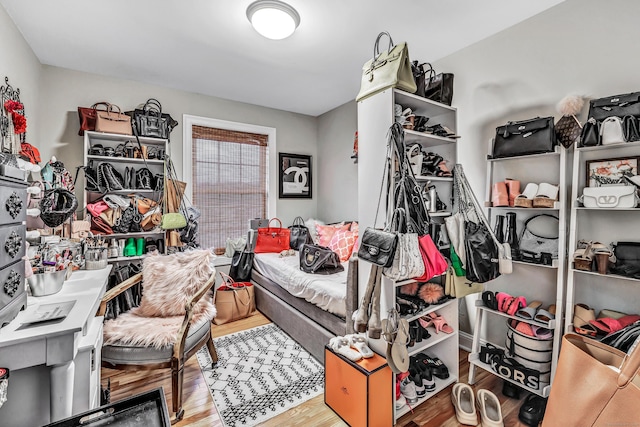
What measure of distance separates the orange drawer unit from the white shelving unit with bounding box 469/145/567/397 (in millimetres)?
846

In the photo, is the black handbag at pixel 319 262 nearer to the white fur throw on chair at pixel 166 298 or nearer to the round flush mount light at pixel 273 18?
→ the white fur throw on chair at pixel 166 298

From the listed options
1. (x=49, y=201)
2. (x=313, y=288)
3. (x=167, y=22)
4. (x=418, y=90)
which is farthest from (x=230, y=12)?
(x=313, y=288)

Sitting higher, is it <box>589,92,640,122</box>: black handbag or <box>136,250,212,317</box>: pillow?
<box>589,92,640,122</box>: black handbag

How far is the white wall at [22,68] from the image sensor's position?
2082mm

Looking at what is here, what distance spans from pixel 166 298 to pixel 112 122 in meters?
1.99

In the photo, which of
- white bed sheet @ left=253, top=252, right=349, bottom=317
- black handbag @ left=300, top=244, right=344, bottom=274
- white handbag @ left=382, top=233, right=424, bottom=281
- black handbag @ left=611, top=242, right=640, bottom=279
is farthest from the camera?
black handbag @ left=300, top=244, right=344, bottom=274

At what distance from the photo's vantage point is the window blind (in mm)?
3832

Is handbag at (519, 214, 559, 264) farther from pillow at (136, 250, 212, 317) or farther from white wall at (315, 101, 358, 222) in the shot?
pillow at (136, 250, 212, 317)

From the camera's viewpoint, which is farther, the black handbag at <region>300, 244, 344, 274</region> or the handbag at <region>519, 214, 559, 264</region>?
the black handbag at <region>300, 244, 344, 274</region>

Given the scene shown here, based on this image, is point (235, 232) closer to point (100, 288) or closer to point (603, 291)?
point (100, 288)

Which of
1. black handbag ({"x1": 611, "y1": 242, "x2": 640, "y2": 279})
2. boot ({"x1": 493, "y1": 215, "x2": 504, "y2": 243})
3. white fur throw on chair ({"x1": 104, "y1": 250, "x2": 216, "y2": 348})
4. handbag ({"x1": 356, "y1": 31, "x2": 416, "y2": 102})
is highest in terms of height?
handbag ({"x1": 356, "y1": 31, "x2": 416, "y2": 102})

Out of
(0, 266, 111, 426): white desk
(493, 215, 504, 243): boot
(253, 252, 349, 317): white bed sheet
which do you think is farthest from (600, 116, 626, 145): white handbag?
(0, 266, 111, 426): white desk

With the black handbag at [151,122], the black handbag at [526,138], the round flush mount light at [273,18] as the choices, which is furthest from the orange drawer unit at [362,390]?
the black handbag at [151,122]

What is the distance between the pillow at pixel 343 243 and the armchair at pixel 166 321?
4.66 feet
